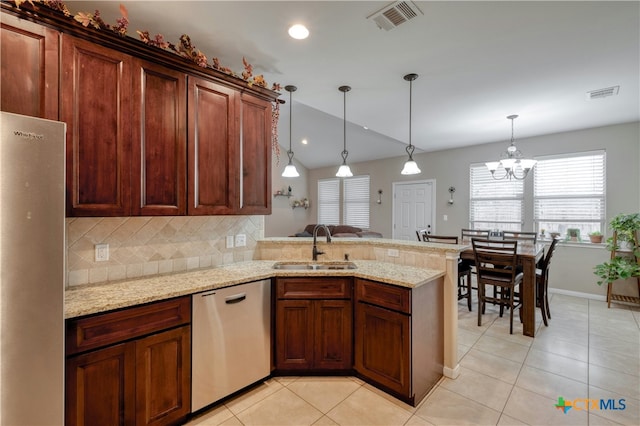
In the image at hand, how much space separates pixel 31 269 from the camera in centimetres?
125

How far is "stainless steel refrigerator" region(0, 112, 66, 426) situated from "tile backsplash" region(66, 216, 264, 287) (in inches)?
28.4

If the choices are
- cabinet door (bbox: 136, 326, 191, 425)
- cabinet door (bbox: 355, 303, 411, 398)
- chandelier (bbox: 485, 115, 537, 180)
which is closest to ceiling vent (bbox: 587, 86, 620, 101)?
chandelier (bbox: 485, 115, 537, 180)

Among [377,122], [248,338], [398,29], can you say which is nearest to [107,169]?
[248,338]

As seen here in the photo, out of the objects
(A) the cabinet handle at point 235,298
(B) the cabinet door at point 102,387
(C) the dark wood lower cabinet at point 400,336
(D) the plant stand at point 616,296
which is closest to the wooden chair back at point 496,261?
(C) the dark wood lower cabinet at point 400,336

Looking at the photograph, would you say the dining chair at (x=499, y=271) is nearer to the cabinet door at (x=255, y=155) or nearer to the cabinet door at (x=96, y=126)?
the cabinet door at (x=255, y=155)

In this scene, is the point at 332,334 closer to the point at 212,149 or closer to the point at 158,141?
the point at 212,149

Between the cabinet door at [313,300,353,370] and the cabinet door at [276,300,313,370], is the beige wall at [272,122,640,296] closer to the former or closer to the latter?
the cabinet door at [313,300,353,370]

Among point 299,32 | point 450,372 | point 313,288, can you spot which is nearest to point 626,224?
point 450,372

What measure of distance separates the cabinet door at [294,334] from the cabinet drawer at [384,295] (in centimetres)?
44

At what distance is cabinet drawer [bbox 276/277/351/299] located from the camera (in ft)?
7.62

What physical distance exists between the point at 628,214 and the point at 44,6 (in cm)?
674

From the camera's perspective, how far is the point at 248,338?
2.17m

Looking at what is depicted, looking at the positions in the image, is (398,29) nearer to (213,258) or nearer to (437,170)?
(213,258)

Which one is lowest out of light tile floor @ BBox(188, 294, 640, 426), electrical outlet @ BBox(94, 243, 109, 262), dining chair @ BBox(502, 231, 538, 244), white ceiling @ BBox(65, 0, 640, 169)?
light tile floor @ BBox(188, 294, 640, 426)
